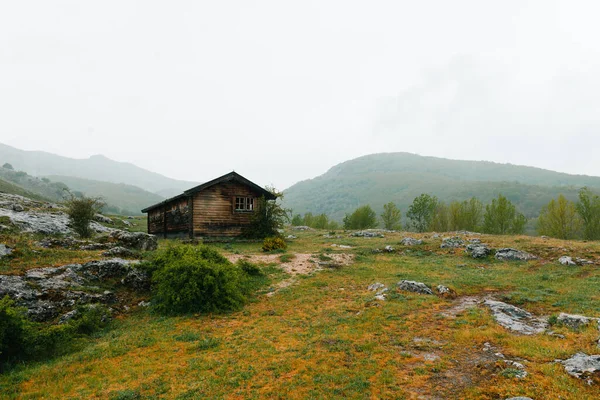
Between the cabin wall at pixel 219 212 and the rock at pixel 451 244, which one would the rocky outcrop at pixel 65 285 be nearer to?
the cabin wall at pixel 219 212

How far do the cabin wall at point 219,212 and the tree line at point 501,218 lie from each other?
1511 inches

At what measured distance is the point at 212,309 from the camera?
14.0 m

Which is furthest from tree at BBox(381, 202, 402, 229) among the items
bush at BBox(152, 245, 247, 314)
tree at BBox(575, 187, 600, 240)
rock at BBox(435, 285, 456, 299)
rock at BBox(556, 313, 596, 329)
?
rock at BBox(556, 313, 596, 329)

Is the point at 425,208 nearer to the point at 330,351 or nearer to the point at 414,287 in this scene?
the point at 414,287

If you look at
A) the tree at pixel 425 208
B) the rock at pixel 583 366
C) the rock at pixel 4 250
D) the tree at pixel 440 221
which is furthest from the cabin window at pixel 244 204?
the tree at pixel 440 221

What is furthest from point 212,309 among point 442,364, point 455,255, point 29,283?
point 455,255

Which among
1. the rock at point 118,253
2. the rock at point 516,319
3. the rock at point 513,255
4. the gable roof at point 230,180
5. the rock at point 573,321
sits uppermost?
the gable roof at point 230,180

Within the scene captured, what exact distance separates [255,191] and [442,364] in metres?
29.9

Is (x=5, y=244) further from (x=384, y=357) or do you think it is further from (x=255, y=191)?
(x=255, y=191)

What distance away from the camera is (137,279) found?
15.5 metres

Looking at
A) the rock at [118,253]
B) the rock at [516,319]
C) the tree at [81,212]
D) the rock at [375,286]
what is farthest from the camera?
the tree at [81,212]

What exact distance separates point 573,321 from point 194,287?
1557cm

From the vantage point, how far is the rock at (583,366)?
22.7 ft

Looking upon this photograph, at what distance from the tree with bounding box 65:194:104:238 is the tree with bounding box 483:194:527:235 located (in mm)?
59752
